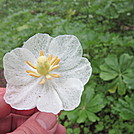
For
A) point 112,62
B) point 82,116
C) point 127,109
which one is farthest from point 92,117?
point 112,62

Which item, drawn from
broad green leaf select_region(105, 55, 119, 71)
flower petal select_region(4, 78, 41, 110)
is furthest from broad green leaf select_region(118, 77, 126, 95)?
flower petal select_region(4, 78, 41, 110)

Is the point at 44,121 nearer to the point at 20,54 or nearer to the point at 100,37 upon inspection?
the point at 20,54

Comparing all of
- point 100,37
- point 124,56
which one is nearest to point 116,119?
point 124,56

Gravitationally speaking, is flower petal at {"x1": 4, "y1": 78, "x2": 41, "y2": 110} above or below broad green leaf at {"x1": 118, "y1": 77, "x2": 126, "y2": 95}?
above

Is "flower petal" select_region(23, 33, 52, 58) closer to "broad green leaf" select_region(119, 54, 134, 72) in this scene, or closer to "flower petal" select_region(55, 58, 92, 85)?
"flower petal" select_region(55, 58, 92, 85)

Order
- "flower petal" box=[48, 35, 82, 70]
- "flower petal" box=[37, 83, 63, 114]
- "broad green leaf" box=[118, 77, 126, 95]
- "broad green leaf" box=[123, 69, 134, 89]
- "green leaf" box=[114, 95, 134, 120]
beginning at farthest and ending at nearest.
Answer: "broad green leaf" box=[118, 77, 126, 95] < "broad green leaf" box=[123, 69, 134, 89] < "green leaf" box=[114, 95, 134, 120] < "flower petal" box=[48, 35, 82, 70] < "flower petal" box=[37, 83, 63, 114]

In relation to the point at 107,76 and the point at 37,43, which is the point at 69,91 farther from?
the point at 107,76

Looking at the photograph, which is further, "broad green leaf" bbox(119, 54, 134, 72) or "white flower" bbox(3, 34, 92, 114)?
"broad green leaf" bbox(119, 54, 134, 72)
